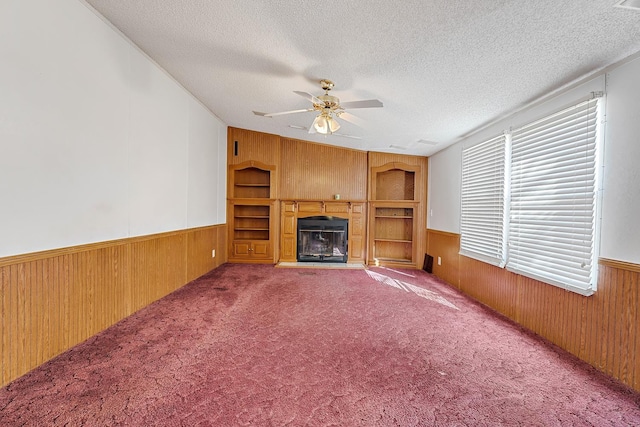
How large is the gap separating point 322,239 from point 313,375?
13.2ft

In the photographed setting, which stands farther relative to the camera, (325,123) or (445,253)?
(445,253)

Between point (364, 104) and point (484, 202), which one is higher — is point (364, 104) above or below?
above

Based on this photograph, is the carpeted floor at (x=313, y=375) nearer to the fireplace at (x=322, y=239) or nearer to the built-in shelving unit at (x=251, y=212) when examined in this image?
the built-in shelving unit at (x=251, y=212)

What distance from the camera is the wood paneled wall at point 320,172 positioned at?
582 cm

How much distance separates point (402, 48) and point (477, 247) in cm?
286

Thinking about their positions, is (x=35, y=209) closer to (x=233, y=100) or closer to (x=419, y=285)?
(x=233, y=100)

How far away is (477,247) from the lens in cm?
366

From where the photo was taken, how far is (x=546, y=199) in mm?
2533

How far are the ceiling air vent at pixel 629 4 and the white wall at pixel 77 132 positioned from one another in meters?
3.69

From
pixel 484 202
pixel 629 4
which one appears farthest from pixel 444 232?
pixel 629 4

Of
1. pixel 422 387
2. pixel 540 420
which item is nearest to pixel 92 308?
pixel 422 387

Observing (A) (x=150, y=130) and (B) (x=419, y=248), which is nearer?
(A) (x=150, y=130)

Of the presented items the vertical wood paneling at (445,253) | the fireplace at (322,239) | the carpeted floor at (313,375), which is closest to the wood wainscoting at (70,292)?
the carpeted floor at (313,375)

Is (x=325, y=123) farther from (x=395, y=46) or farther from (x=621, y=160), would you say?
(x=621, y=160)
